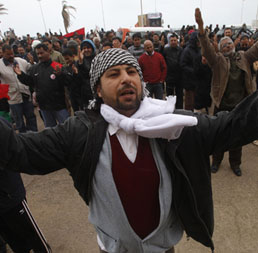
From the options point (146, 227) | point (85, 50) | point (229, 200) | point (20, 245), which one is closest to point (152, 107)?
point (146, 227)

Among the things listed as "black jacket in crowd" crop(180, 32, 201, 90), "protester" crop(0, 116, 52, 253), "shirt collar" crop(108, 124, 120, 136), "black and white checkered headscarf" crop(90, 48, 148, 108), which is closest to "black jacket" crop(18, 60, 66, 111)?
"protester" crop(0, 116, 52, 253)

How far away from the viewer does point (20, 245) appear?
6.39 feet

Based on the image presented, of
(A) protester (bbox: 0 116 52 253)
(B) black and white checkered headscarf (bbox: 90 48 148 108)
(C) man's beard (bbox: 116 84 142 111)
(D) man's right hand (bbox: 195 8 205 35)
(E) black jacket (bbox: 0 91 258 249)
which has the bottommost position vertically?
(A) protester (bbox: 0 116 52 253)

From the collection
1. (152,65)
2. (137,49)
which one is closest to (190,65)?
(152,65)

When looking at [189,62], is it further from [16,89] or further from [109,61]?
[109,61]

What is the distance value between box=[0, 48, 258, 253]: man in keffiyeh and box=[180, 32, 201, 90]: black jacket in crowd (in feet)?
12.6

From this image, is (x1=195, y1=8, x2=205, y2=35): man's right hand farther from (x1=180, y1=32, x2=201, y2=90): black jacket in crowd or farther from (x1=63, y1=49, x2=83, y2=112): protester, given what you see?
(x1=63, y1=49, x2=83, y2=112): protester

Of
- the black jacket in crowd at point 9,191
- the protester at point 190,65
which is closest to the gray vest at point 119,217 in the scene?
the black jacket in crowd at point 9,191

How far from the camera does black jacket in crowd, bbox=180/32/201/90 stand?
186 inches

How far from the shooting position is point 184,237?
92.5 inches

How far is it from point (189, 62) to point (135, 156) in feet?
14.0

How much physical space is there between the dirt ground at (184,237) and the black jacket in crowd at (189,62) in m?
2.03

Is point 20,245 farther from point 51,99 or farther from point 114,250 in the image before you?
point 51,99

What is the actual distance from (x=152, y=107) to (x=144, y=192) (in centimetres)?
46
